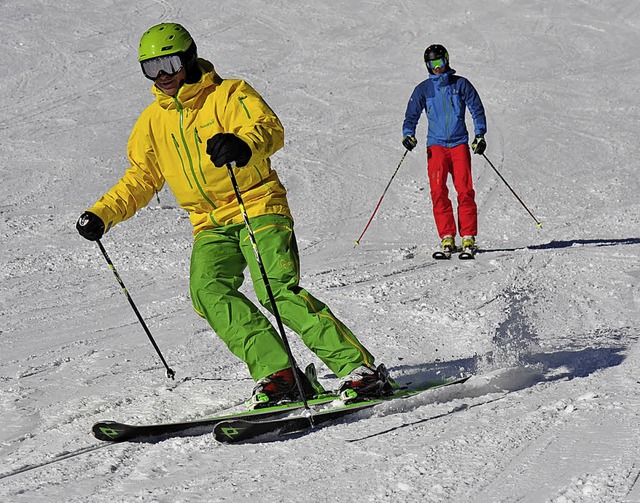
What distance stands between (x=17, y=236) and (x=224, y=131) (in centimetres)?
549

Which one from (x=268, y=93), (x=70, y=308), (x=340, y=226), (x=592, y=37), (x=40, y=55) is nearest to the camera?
(x=70, y=308)

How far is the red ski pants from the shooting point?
9.45m

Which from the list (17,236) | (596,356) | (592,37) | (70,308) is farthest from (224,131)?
(592,37)

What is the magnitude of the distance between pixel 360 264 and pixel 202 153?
424 cm

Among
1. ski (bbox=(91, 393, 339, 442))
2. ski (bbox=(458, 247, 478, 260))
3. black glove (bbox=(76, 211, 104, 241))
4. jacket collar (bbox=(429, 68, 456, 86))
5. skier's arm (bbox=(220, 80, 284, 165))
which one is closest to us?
ski (bbox=(91, 393, 339, 442))

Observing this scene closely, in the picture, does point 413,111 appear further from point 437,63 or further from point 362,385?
point 362,385

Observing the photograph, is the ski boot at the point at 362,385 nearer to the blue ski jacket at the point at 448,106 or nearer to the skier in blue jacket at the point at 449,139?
the skier in blue jacket at the point at 449,139

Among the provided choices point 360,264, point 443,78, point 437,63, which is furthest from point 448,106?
point 360,264

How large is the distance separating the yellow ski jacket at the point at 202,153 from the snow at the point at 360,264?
109 cm

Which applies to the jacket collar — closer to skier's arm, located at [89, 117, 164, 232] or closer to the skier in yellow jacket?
the skier in yellow jacket

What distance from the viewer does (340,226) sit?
10344mm

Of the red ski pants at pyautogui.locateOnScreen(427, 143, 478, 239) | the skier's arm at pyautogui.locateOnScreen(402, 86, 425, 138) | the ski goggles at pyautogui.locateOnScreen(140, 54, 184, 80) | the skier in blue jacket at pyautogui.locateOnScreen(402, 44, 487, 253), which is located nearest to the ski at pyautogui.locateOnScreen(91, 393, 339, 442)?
the ski goggles at pyautogui.locateOnScreen(140, 54, 184, 80)

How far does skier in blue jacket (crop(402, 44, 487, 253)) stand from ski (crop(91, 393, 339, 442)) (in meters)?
4.94

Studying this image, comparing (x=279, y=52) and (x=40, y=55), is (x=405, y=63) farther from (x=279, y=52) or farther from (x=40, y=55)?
(x=40, y=55)
